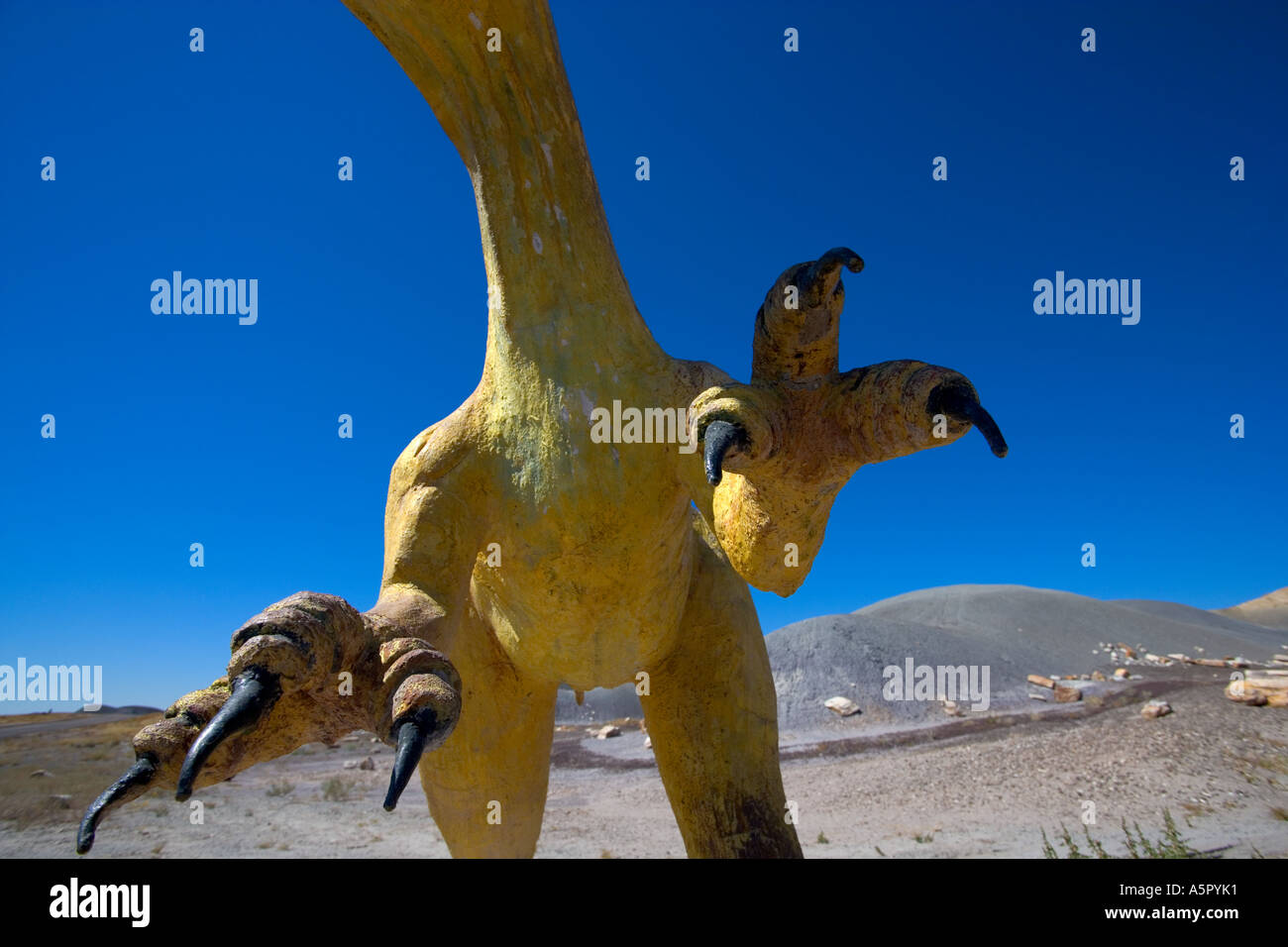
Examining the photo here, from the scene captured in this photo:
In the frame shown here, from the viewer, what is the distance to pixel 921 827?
1005cm

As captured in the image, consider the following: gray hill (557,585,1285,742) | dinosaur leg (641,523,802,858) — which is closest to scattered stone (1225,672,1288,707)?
gray hill (557,585,1285,742)

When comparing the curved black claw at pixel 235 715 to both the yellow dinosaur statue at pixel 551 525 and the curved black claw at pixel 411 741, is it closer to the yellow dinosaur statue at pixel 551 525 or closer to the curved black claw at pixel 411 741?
the yellow dinosaur statue at pixel 551 525

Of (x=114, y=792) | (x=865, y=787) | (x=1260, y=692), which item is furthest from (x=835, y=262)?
(x=1260, y=692)

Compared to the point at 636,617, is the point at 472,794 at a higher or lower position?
lower

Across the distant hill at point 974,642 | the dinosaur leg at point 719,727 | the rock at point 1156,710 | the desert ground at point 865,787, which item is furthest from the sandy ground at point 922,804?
the dinosaur leg at point 719,727

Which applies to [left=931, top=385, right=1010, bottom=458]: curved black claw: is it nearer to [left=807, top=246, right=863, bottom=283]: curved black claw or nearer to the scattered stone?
[left=807, top=246, right=863, bottom=283]: curved black claw

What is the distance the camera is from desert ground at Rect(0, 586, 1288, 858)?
9500 mm

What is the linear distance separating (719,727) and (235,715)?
228cm

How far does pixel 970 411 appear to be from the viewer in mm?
1944

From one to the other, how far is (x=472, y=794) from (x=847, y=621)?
70.1 ft

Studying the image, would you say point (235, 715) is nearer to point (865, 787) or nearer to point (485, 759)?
point (485, 759)

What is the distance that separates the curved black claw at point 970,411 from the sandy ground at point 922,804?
8.25 m
